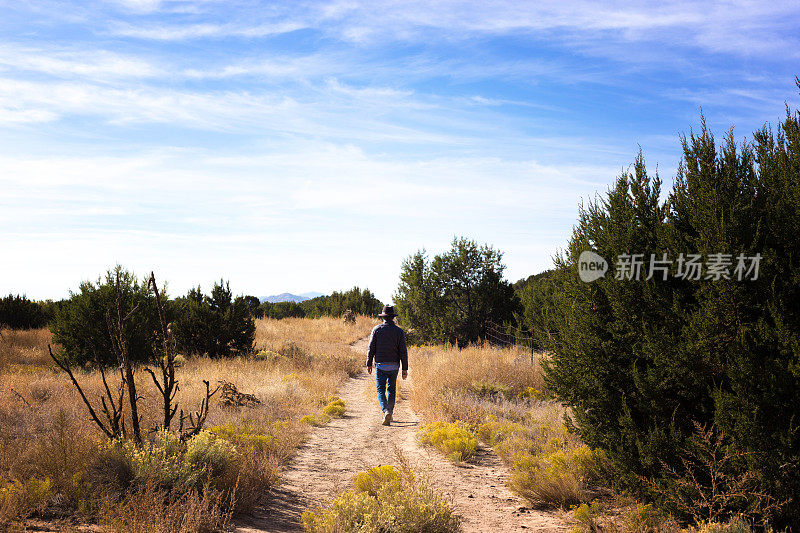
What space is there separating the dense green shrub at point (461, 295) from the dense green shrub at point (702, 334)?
47.1 ft

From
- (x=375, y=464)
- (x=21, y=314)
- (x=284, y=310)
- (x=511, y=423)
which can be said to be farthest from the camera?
(x=284, y=310)

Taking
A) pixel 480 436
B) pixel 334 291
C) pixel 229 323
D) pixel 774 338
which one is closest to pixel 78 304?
pixel 229 323

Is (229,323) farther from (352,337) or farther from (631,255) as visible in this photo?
(631,255)

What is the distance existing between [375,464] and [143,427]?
326 centimetres

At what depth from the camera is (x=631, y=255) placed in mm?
5227

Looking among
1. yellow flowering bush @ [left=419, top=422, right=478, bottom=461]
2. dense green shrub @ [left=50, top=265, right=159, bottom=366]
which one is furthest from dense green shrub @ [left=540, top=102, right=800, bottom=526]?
dense green shrub @ [left=50, top=265, right=159, bottom=366]

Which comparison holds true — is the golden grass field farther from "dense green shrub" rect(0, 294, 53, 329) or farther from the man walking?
"dense green shrub" rect(0, 294, 53, 329)

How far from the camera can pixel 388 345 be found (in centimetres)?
971

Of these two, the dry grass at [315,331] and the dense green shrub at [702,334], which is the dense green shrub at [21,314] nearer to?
the dry grass at [315,331]

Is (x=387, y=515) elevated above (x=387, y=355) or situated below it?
below

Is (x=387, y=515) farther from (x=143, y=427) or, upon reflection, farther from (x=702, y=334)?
(x=143, y=427)

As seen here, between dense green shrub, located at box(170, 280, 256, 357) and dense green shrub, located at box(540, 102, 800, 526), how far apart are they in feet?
47.6

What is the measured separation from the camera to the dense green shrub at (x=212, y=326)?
57.0 ft

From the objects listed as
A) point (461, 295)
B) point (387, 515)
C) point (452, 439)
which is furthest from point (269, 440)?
point (461, 295)
